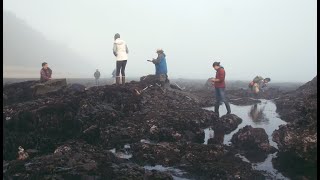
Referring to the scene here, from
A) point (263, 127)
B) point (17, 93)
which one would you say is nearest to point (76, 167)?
point (263, 127)

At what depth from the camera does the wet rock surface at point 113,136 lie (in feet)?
25.8

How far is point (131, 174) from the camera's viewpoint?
751cm

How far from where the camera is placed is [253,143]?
403 inches

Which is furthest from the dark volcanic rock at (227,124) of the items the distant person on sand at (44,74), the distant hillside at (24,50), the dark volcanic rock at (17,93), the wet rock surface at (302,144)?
the distant hillside at (24,50)

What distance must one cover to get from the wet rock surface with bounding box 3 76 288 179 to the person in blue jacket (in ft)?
4.49

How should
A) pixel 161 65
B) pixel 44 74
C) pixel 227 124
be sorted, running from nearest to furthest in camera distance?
pixel 227 124 < pixel 44 74 < pixel 161 65

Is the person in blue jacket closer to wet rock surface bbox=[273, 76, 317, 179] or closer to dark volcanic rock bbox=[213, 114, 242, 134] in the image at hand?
dark volcanic rock bbox=[213, 114, 242, 134]

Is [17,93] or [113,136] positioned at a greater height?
[17,93]

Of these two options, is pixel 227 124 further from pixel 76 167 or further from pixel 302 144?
pixel 76 167

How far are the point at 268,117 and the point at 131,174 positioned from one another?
34.7 feet

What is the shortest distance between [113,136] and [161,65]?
8.64 meters

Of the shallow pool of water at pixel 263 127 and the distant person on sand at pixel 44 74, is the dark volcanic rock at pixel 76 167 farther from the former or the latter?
the distant person on sand at pixel 44 74

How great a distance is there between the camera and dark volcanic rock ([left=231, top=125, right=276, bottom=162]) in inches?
376

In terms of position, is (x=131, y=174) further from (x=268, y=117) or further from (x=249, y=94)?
(x=249, y=94)
